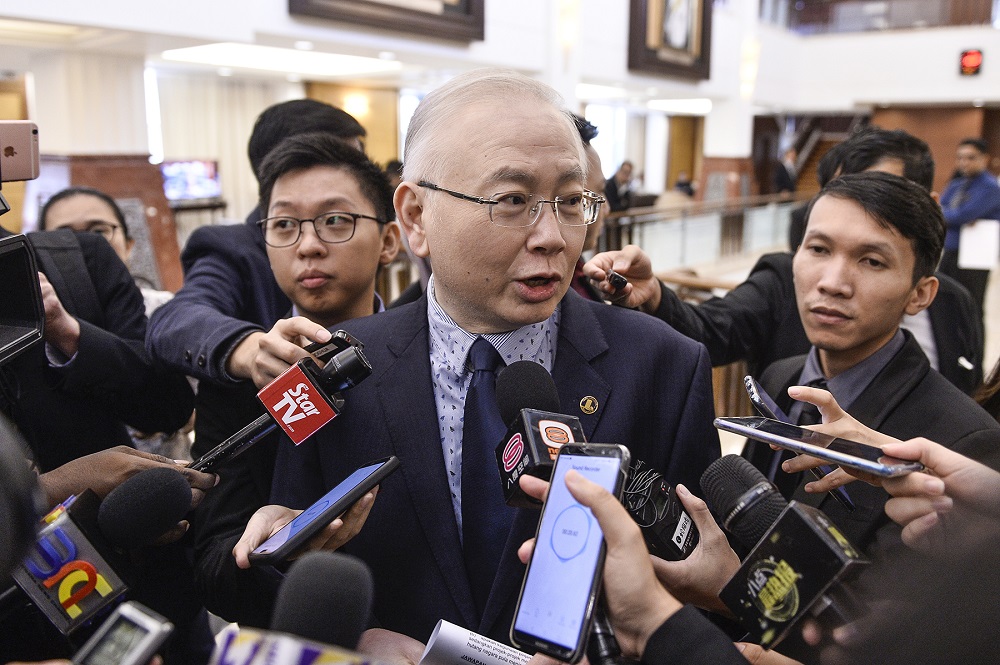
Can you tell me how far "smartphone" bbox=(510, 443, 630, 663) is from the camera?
2.83 ft

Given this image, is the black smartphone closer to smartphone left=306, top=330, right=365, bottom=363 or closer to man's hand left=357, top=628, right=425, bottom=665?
smartphone left=306, top=330, right=365, bottom=363

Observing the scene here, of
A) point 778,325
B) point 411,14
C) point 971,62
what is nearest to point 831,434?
point 778,325

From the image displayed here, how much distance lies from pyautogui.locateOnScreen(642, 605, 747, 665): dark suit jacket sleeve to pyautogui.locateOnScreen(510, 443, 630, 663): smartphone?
0.10m

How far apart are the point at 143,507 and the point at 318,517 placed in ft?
1.02

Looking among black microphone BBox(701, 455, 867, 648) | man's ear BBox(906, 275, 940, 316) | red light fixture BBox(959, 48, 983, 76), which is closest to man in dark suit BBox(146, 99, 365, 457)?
black microphone BBox(701, 455, 867, 648)

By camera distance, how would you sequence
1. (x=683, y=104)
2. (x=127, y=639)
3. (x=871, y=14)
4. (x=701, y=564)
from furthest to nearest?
(x=683, y=104) → (x=871, y=14) → (x=701, y=564) → (x=127, y=639)

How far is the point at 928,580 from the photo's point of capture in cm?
73

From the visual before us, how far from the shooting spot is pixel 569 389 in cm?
141

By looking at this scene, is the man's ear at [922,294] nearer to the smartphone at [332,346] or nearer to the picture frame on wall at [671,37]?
the smartphone at [332,346]

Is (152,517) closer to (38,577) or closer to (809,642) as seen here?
(38,577)

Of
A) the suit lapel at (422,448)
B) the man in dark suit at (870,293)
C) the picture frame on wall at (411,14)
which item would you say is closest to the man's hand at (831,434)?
the man in dark suit at (870,293)

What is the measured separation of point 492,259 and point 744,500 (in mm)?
596

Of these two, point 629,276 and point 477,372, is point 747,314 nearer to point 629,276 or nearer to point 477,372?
point 629,276

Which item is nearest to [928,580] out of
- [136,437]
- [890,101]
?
[136,437]
